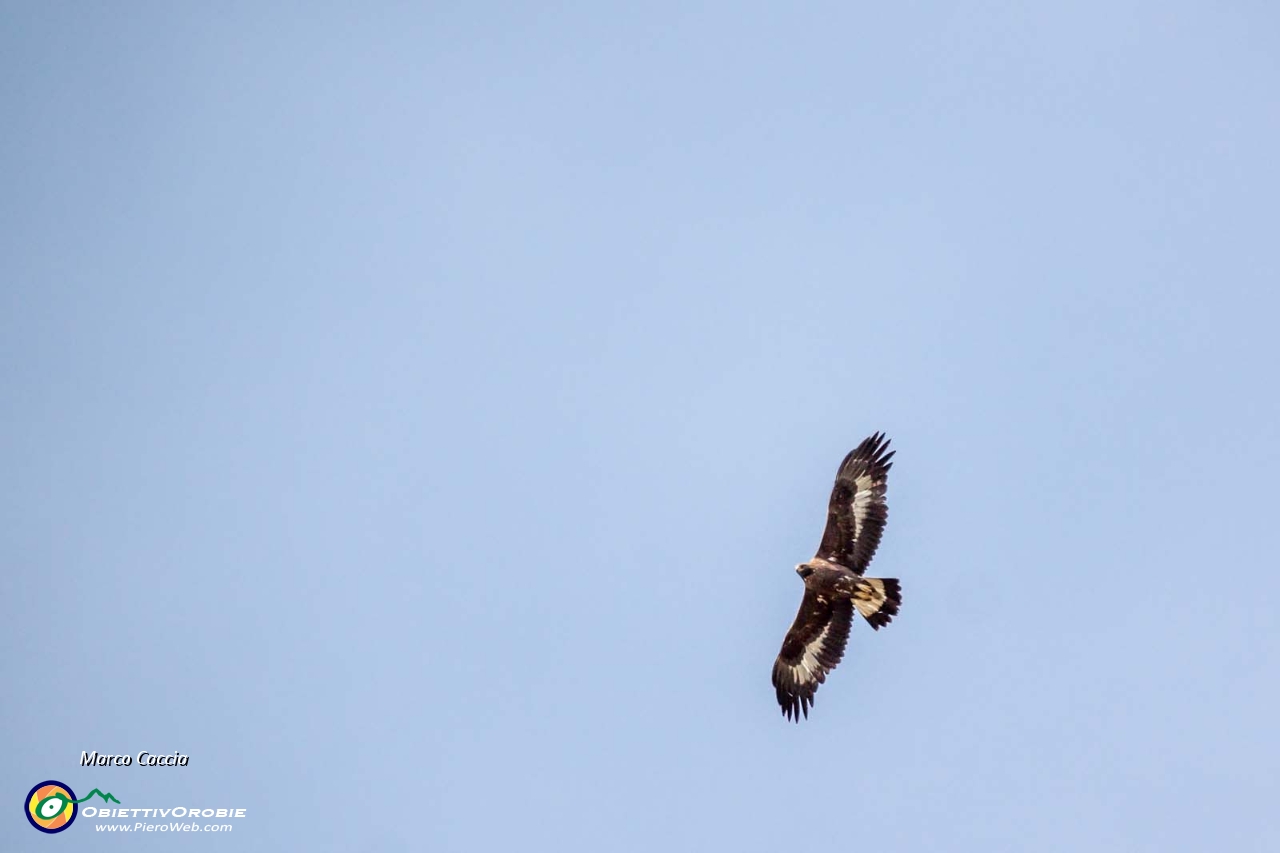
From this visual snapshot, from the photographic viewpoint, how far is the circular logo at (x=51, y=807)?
27.3 meters

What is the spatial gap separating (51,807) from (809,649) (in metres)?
17.7

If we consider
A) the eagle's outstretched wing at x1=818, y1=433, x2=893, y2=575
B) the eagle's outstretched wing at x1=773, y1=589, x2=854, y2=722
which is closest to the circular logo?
the eagle's outstretched wing at x1=773, y1=589, x2=854, y2=722

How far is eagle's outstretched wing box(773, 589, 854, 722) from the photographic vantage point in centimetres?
2106

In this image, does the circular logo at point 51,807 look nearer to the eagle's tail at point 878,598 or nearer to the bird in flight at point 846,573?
the bird in flight at point 846,573

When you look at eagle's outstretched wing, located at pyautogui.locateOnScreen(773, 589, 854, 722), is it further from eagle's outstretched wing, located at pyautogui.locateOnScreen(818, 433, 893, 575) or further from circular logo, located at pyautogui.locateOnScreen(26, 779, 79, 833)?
circular logo, located at pyautogui.locateOnScreen(26, 779, 79, 833)

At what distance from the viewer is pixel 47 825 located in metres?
27.2

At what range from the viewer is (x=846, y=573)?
20.3 m

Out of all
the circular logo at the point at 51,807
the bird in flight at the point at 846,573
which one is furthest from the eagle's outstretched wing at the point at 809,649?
the circular logo at the point at 51,807

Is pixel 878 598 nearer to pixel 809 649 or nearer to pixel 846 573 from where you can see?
pixel 846 573

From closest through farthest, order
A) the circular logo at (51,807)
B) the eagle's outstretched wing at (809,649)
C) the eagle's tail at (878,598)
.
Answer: the eagle's tail at (878,598) → the eagle's outstretched wing at (809,649) → the circular logo at (51,807)

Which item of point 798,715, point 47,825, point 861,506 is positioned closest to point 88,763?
point 47,825

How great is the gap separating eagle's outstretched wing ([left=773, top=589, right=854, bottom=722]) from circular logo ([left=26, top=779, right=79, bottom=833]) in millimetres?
16353

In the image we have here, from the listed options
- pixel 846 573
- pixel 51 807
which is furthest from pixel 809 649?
pixel 51 807

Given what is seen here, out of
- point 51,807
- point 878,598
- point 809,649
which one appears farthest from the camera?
point 51,807
